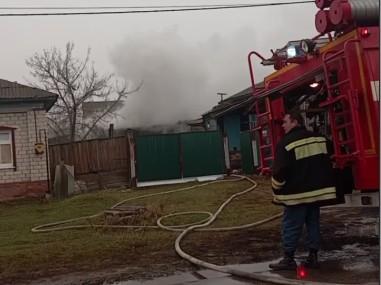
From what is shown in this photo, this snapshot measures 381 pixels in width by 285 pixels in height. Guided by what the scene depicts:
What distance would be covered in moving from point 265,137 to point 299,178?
2.12 m

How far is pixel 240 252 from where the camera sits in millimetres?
6918

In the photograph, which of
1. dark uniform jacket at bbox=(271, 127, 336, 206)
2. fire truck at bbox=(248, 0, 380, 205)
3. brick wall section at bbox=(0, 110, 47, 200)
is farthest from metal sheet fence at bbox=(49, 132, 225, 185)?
dark uniform jacket at bbox=(271, 127, 336, 206)

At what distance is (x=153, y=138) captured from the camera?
67.0ft

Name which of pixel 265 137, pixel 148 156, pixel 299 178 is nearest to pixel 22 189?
pixel 148 156

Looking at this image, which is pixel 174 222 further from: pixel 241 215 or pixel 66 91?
pixel 66 91

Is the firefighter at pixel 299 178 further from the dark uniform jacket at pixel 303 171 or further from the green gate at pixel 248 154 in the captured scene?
the green gate at pixel 248 154

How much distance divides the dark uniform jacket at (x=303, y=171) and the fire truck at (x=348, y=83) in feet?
0.66

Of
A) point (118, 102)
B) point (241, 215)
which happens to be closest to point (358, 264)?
point (241, 215)

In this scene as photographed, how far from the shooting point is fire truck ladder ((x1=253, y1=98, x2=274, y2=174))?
739 centimetres

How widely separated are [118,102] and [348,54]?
33.5 meters

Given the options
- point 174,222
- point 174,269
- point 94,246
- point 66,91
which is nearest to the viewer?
point 174,269

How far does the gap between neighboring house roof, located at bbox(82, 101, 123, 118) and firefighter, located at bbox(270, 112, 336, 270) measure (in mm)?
32849

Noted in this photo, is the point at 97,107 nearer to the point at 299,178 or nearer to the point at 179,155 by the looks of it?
the point at 179,155

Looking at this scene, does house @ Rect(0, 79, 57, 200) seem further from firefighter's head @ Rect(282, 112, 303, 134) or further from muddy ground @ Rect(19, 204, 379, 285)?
firefighter's head @ Rect(282, 112, 303, 134)
